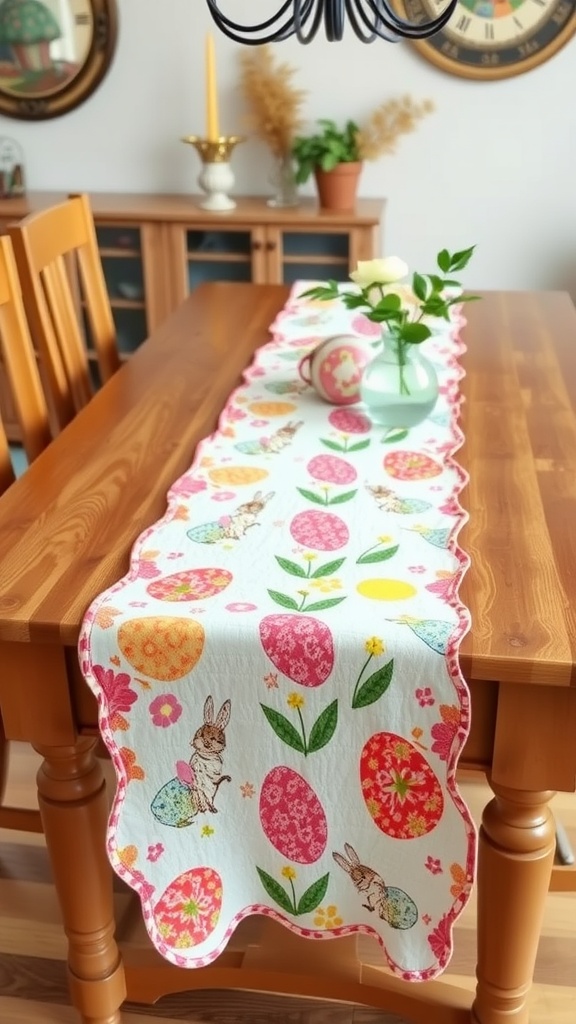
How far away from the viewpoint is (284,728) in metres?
1.08

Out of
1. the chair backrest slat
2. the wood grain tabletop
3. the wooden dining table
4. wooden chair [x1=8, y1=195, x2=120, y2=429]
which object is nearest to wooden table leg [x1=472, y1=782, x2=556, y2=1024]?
the wooden dining table

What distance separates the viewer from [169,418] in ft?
5.26

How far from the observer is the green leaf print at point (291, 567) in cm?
114

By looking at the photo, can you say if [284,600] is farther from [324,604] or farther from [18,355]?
[18,355]

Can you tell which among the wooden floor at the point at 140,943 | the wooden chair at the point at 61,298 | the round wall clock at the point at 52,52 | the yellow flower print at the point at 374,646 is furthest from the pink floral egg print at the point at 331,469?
the round wall clock at the point at 52,52

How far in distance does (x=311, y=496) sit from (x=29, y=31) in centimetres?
252

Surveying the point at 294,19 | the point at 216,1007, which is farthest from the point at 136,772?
the point at 294,19

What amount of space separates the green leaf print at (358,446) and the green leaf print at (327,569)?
34cm

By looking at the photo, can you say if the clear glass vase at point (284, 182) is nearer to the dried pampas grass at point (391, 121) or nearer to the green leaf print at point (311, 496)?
the dried pampas grass at point (391, 121)

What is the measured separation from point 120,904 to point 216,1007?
27 centimetres

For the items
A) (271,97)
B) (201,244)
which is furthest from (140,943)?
(271,97)

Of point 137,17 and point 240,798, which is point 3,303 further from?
point 137,17

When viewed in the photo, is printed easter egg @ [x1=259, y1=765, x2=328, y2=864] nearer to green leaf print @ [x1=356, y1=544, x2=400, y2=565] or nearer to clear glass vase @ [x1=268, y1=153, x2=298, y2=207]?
green leaf print @ [x1=356, y1=544, x2=400, y2=565]

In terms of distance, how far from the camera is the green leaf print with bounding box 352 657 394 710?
1.02 meters
